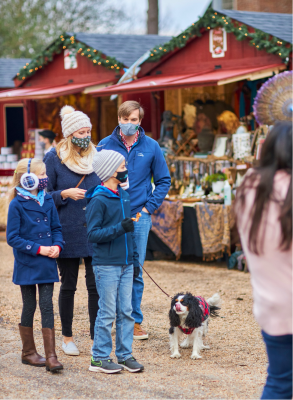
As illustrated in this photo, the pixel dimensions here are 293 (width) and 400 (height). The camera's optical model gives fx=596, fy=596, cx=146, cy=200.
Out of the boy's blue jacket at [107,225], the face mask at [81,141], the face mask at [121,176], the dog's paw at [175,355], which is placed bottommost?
the dog's paw at [175,355]

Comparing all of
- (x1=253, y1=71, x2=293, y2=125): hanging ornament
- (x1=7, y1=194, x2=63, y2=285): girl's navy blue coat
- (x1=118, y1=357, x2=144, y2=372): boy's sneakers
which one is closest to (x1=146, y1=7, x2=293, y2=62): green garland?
(x1=253, y1=71, x2=293, y2=125): hanging ornament

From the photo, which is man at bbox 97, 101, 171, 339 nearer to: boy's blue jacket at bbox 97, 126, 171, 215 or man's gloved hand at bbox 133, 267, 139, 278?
boy's blue jacket at bbox 97, 126, 171, 215

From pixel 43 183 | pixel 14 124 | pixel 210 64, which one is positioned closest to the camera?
pixel 43 183

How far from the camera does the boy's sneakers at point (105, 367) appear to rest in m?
3.91

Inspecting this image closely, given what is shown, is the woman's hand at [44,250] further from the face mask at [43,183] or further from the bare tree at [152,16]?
the bare tree at [152,16]

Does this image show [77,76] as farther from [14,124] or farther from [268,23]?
[14,124]

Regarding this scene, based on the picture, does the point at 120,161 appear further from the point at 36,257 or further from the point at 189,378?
the point at 189,378

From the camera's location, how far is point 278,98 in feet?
23.2

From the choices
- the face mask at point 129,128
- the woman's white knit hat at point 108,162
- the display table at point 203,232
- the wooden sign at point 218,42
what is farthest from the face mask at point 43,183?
the wooden sign at point 218,42

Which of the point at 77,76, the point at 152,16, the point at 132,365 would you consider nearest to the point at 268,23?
the point at 77,76

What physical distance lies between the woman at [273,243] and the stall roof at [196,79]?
19.0ft

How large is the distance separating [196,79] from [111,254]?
203 inches

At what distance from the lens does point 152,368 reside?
13.5 ft

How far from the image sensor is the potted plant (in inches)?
323
